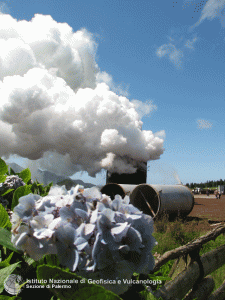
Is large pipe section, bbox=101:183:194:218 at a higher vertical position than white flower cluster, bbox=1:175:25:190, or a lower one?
lower

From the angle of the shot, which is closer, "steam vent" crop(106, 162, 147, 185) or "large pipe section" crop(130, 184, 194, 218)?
"large pipe section" crop(130, 184, 194, 218)

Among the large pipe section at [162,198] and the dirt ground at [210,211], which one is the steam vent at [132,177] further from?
the large pipe section at [162,198]

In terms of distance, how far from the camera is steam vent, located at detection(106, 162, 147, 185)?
18.7 m

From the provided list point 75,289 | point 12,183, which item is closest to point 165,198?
point 12,183

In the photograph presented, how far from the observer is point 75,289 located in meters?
0.65

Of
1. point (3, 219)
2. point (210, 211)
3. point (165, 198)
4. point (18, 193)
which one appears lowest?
point (210, 211)

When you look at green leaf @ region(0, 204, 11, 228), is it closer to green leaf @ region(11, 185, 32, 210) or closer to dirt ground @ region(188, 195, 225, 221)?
green leaf @ region(11, 185, 32, 210)

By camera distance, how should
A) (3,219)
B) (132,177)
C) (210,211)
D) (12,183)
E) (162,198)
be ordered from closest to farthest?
(3,219), (12,183), (162,198), (210,211), (132,177)

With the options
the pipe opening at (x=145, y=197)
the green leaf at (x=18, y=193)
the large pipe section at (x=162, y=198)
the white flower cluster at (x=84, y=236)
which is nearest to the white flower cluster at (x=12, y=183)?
the green leaf at (x=18, y=193)

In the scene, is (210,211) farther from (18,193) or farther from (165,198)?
(18,193)

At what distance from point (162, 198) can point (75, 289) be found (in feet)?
26.7

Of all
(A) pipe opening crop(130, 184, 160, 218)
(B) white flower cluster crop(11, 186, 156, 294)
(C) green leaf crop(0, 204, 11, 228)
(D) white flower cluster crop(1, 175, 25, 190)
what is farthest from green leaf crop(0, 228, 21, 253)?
(A) pipe opening crop(130, 184, 160, 218)

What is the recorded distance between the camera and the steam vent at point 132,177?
61.3ft

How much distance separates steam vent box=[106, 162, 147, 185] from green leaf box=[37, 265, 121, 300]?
18056 millimetres
